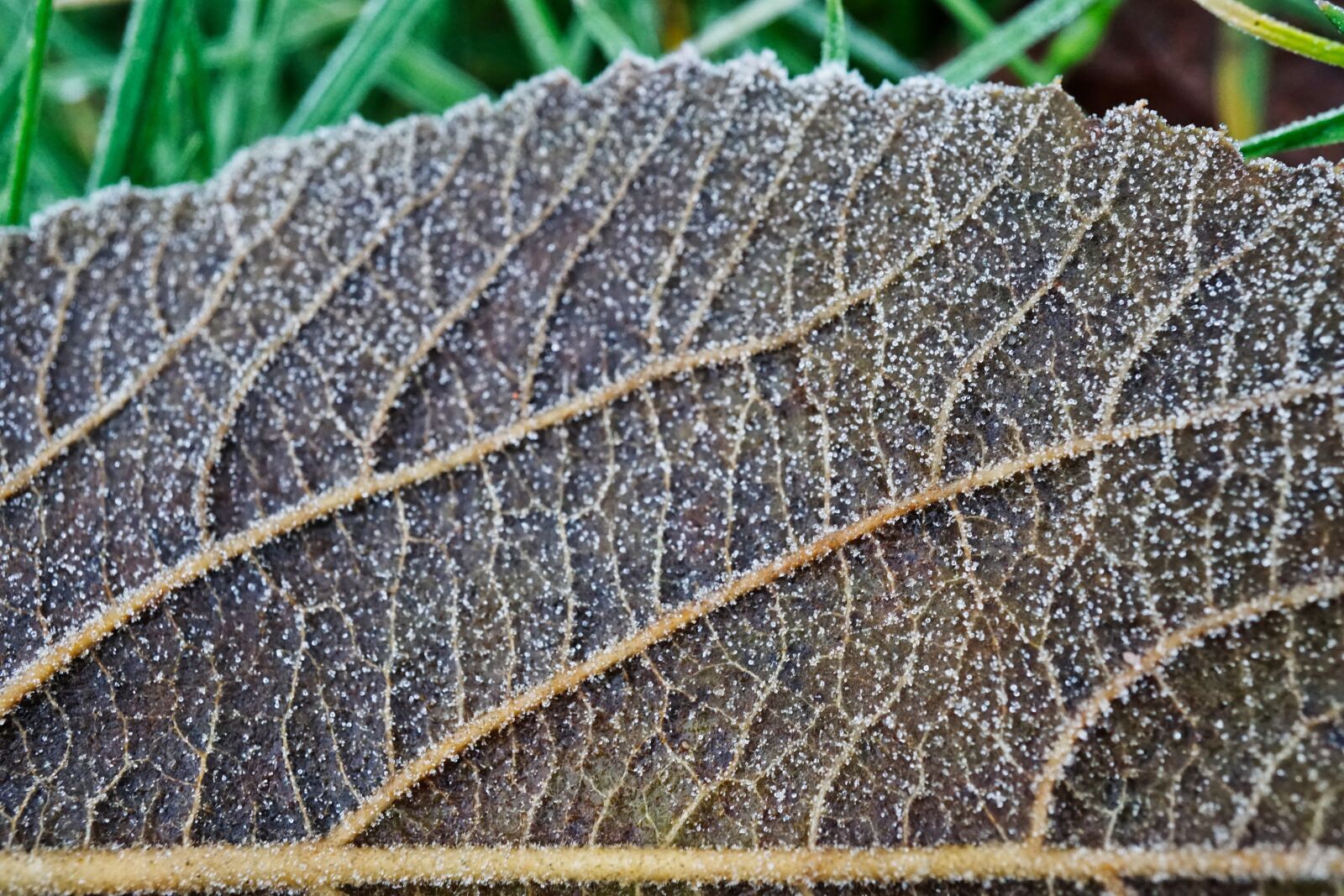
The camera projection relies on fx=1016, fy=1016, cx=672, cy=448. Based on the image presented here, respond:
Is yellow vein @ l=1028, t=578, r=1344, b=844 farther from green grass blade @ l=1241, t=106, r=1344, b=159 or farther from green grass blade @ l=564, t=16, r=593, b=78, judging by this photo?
green grass blade @ l=564, t=16, r=593, b=78

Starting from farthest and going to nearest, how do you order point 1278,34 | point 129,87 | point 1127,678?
point 129,87
point 1278,34
point 1127,678

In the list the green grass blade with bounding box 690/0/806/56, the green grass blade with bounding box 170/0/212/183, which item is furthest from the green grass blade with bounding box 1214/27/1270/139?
the green grass blade with bounding box 170/0/212/183

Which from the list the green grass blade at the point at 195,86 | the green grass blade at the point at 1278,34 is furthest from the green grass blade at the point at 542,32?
the green grass blade at the point at 1278,34

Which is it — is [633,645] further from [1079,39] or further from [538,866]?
[1079,39]

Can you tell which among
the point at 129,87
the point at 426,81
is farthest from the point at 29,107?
the point at 426,81

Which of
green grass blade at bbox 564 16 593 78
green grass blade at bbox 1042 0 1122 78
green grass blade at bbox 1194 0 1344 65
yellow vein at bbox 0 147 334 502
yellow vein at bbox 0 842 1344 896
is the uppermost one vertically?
green grass blade at bbox 564 16 593 78

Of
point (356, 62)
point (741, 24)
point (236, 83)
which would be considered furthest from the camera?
point (236, 83)
